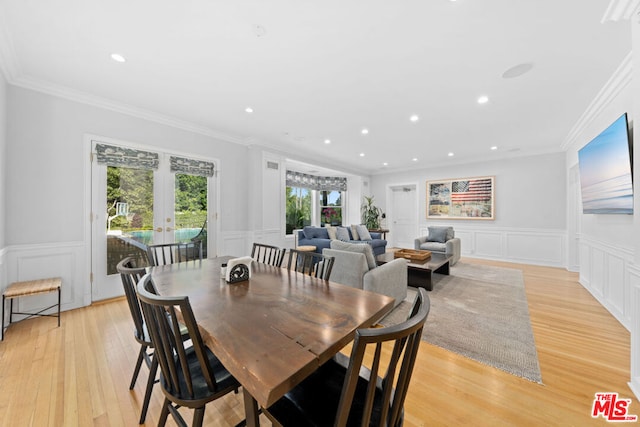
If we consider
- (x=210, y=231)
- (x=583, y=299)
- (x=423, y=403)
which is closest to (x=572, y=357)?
(x=423, y=403)

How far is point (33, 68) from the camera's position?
245cm

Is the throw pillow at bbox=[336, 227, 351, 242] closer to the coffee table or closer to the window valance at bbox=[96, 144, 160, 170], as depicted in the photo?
the coffee table

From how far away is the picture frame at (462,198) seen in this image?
608 centimetres

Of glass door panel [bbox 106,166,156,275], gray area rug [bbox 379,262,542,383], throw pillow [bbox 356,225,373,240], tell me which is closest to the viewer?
gray area rug [bbox 379,262,542,383]

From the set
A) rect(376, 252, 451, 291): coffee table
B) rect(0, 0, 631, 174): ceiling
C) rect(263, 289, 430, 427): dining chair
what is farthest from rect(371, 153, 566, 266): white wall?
rect(263, 289, 430, 427): dining chair

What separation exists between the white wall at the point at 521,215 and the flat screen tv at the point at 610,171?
246 centimetres

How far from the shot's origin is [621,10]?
163 centimetres

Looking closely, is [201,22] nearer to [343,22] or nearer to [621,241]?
[343,22]

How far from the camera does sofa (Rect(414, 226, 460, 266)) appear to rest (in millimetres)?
4918

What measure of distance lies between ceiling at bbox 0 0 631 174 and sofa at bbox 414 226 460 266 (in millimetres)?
2407

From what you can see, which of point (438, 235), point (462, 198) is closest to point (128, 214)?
point (438, 235)

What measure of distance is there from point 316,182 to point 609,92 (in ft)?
19.8

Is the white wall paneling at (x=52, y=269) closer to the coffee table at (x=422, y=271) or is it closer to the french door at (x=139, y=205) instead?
the french door at (x=139, y=205)

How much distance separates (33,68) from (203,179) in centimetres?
215
